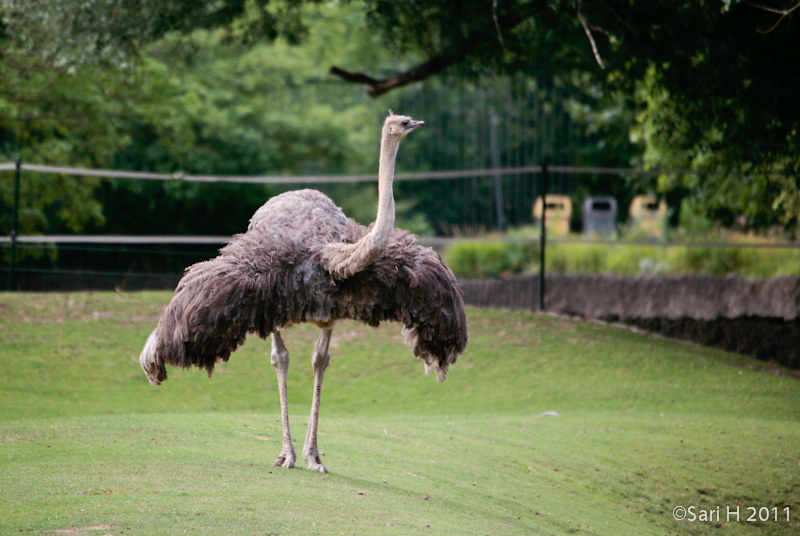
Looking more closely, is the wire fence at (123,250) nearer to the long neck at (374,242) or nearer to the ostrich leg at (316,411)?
the ostrich leg at (316,411)

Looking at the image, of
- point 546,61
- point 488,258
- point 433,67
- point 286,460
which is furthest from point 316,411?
point 488,258

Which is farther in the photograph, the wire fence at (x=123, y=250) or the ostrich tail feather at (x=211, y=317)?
the wire fence at (x=123, y=250)

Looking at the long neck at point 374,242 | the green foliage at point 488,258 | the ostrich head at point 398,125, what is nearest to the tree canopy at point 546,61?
the green foliage at point 488,258

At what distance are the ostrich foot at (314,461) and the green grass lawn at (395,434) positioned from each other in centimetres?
12

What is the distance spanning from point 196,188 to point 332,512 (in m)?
15.1

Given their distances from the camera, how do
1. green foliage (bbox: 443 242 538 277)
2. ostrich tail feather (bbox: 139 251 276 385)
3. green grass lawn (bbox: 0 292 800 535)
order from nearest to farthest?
green grass lawn (bbox: 0 292 800 535)
ostrich tail feather (bbox: 139 251 276 385)
green foliage (bbox: 443 242 538 277)

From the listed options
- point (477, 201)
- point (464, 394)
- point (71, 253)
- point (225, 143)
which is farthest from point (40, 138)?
point (477, 201)

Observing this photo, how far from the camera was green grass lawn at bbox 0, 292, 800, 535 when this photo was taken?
19.3 feet

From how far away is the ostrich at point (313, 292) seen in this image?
6.33 m

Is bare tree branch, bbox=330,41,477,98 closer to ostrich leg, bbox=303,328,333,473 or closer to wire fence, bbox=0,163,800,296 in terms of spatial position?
→ wire fence, bbox=0,163,800,296

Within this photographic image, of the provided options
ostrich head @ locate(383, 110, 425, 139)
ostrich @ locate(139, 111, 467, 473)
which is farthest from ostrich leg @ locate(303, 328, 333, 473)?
ostrich head @ locate(383, 110, 425, 139)

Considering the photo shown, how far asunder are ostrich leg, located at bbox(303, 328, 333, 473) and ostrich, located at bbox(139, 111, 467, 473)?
597mm

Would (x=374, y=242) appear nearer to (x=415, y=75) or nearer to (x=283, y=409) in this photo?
(x=283, y=409)

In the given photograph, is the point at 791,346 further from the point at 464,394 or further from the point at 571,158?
the point at 571,158
